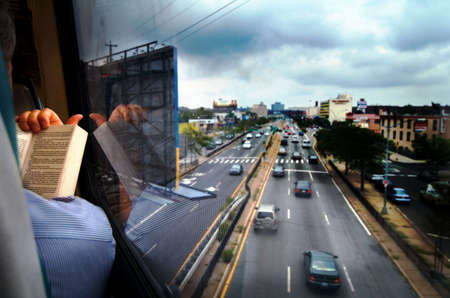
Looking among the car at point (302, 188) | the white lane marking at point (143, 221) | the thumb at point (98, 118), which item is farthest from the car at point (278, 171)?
the thumb at point (98, 118)

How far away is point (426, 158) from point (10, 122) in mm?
1912

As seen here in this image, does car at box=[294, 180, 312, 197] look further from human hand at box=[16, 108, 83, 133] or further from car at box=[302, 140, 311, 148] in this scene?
human hand at box=[16, 108, 83, 133]

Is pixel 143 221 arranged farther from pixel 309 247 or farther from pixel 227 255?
pixel 309 247

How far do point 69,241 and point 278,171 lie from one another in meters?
2.19

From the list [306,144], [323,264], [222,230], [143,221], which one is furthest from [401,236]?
[143,221]

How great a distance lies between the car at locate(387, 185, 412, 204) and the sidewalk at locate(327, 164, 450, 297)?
0.19 ft

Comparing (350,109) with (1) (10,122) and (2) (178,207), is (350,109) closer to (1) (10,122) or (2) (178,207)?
(2) (178,207)

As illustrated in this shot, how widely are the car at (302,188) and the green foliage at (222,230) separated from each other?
67 cm

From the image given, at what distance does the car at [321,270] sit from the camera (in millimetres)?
1523

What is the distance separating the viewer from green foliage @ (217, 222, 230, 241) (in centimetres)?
221

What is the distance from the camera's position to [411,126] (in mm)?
1802

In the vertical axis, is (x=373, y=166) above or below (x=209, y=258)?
above

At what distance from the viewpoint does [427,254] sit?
1.52 meters

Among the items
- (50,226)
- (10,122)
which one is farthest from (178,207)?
(10,122)
